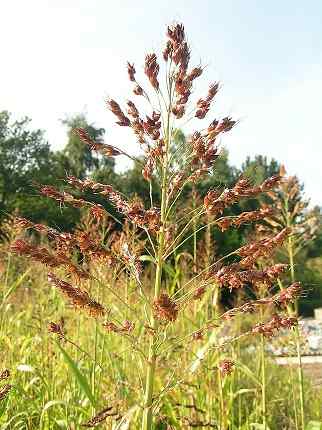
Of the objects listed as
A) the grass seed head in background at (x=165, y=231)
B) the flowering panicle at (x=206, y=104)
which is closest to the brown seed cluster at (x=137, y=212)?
the grass seed head in background at (x=165, y=231)

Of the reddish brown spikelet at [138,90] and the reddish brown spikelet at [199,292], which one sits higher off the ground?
the reddish brown spikelet at [138,90]

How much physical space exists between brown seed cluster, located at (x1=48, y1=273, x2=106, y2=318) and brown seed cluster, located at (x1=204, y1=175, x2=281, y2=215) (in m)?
0.61

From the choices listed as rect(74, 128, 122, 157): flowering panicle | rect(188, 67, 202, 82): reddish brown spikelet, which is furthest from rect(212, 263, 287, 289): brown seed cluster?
rect(188, 67, 202, 82): reddish brown spikelet

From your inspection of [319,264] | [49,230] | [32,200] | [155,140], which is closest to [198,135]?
[155,140]

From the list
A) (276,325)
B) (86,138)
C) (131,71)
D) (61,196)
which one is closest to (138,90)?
(131,71)

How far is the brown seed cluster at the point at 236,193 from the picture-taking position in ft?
7.04

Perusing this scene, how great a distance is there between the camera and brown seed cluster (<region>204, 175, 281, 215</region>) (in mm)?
2145

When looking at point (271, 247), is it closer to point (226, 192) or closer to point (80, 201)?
point (226, 192)

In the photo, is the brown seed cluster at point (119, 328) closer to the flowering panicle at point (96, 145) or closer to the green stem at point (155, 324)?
the green stem at point (155, 324)

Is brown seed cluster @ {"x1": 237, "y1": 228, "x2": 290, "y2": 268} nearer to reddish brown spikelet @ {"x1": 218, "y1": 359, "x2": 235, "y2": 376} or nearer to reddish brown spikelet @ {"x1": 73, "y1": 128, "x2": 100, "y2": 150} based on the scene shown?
reddish brown spikelet @ {"x1": 218, "y1": 359, "x2": 235, "y2": 376}

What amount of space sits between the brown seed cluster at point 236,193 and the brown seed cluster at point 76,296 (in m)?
0.61

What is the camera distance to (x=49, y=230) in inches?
81.6

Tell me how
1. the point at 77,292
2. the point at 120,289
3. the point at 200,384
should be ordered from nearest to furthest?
the point at 77,292
the point at 200,384
the point at 120,289

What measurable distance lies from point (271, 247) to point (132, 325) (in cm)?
66
